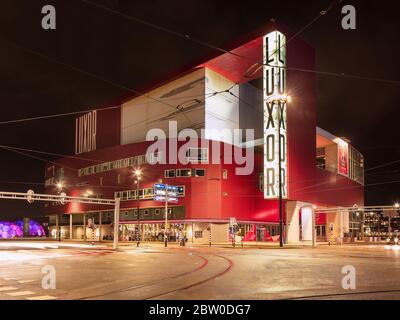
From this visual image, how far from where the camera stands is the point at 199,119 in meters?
66.6

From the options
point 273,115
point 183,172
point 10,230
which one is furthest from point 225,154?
point 10,230

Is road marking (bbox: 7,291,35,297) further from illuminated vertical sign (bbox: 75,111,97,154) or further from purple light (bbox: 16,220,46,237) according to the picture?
purple light (bbox: 16,220,46,237)

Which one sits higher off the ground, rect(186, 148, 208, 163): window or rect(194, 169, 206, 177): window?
rect(186, 148, 208, 163): window

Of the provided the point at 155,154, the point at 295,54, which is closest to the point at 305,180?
the point at 295,54

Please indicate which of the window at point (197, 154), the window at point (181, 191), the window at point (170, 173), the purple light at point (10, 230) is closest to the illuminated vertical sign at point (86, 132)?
the window at point (170, 173)

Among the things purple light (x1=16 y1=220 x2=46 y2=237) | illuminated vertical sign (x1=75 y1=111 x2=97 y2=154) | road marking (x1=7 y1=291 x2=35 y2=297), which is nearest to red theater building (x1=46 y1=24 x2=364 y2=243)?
illuminated vertical sign (x1=75 y1=111 x2=97 y2=154)

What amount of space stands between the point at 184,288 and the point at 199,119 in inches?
2150

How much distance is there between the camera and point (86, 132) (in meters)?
90.2

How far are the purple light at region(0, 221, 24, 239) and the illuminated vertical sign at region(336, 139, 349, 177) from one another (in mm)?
87993

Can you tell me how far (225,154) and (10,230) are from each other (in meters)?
85.0

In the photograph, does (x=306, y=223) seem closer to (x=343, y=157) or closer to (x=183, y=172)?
(x=183, y=172)

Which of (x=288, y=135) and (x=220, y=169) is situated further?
(x=220, y=169)

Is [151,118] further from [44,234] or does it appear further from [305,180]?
[44,234]

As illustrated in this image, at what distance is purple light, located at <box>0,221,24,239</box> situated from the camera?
121 metres
